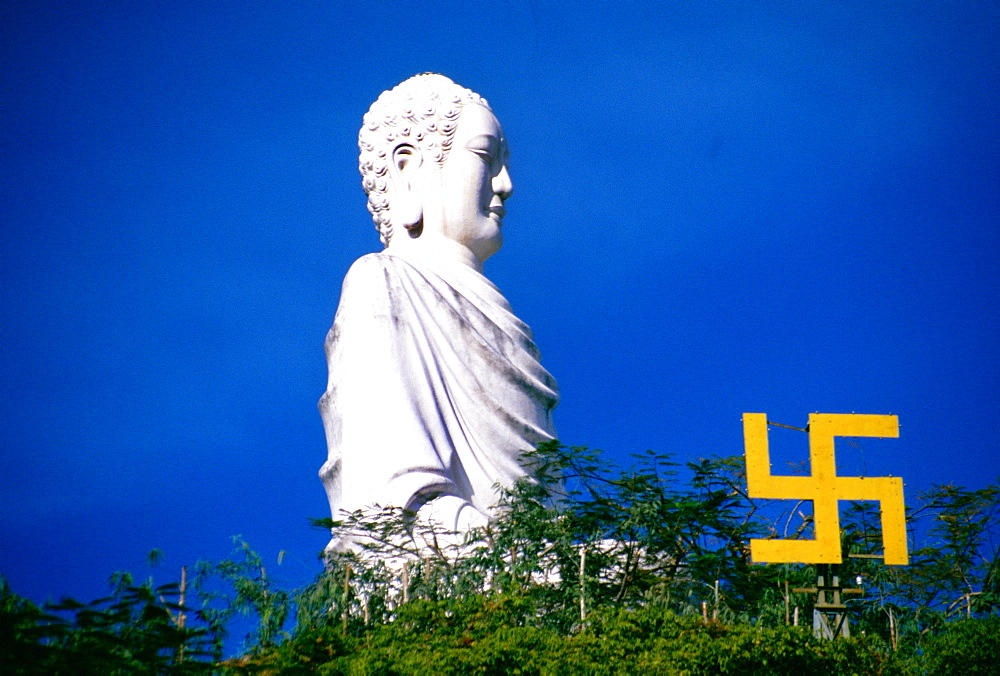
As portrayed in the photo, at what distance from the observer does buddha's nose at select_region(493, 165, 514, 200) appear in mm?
14859

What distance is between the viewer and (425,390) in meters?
13.2

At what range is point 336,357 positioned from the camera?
44.9ft

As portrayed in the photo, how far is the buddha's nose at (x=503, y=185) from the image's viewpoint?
48.8 feet

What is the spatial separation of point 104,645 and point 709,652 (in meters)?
3.39

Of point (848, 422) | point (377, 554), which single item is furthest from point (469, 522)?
point (848, 422)

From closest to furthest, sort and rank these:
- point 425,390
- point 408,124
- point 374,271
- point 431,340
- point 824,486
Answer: point 824,486 → point 425,390 → point 431,340 → point 374,271 → point 408,124

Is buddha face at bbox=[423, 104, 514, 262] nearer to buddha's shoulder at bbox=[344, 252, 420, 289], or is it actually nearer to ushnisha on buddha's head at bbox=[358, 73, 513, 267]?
ushnisha on buddha's head at bbox=[358, 73, 513, 267]

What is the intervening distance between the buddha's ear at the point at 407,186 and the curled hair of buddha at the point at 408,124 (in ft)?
0.21

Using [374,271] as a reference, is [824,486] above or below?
below

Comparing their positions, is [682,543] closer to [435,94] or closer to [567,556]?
[567,556]

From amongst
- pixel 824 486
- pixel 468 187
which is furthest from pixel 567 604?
pixel 468 187

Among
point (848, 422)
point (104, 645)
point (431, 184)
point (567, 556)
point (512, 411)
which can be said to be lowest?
point (104, 645)

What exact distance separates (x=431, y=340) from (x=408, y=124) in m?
2.32

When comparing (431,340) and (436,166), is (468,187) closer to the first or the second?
(436,166)
